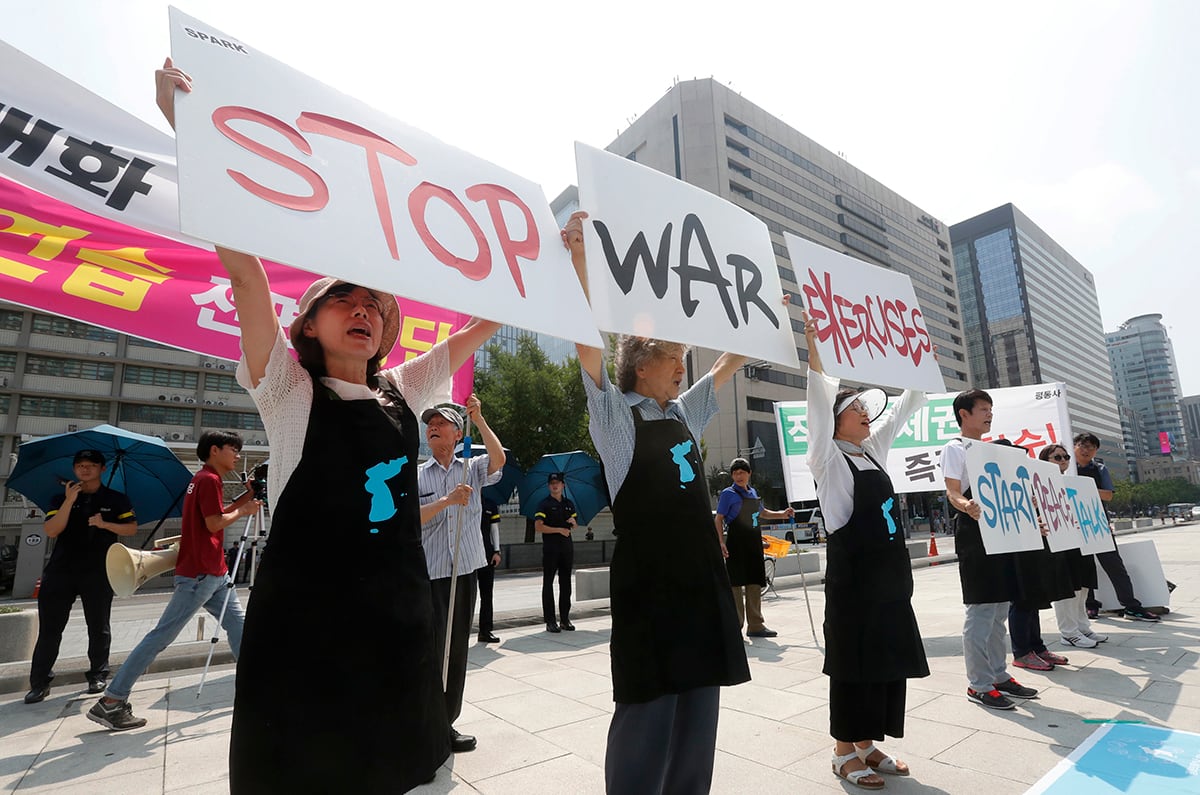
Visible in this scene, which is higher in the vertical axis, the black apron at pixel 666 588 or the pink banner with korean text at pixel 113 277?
the pink banner with korean text at pixel 113 277

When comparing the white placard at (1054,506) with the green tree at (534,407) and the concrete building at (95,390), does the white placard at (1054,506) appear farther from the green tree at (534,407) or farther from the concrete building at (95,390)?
the concrete building at (95,390)

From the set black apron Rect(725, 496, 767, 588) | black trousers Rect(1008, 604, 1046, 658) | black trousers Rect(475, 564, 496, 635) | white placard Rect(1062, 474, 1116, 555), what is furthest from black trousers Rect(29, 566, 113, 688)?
white placard Rect(1062, 474, 1116, 555)

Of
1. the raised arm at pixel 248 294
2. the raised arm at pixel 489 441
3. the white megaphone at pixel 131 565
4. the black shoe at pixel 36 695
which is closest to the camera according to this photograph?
the raised arm at pixel 248 294

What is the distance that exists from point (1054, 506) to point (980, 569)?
1.47 m

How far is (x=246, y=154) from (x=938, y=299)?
83.4 meters

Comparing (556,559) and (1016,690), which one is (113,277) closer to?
(556,559)

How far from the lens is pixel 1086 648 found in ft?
17.5

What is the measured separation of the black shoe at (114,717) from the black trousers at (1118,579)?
351 inches

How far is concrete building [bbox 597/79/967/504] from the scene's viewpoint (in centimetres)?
4588

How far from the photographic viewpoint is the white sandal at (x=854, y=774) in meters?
2.60

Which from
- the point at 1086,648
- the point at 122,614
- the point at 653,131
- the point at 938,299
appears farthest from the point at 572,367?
the point at 938,299

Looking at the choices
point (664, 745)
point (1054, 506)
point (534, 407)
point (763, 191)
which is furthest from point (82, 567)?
point (763, 191)

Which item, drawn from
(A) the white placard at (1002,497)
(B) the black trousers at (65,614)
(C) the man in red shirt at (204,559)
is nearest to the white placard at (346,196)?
(C) the man in red shirt at (204,559)

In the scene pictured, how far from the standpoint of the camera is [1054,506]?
4.75m
